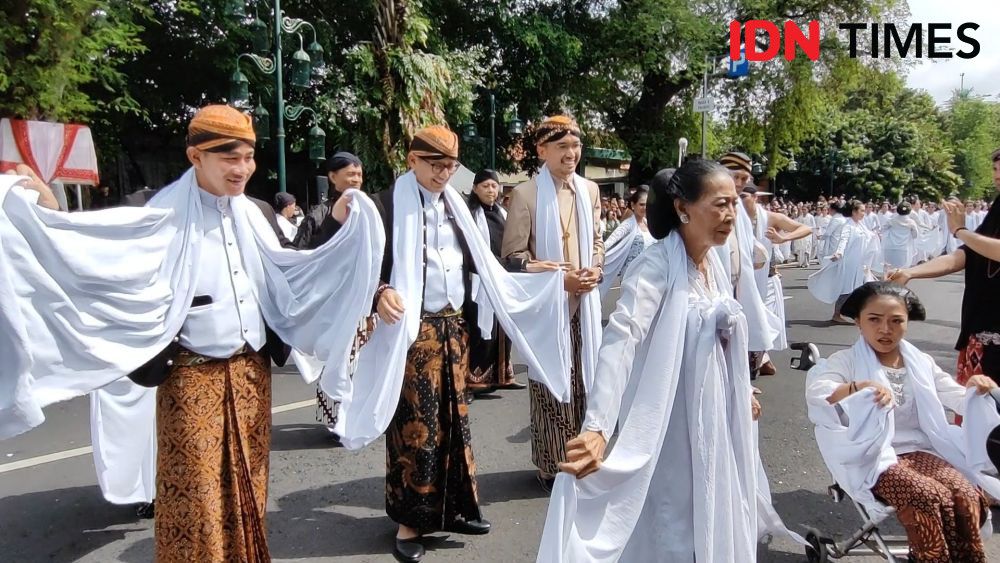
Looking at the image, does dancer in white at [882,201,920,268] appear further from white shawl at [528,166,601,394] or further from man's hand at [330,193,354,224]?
man's hand at [330,193,354,224]

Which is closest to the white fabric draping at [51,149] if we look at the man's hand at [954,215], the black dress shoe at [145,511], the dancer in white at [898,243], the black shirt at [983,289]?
the black dress shoe at [145,511]

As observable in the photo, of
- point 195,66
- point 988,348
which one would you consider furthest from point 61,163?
point 988,348

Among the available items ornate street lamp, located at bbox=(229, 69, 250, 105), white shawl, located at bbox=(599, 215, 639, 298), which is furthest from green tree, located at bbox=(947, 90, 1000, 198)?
white shawl, located at bbox=(599, 215, 639, 298)

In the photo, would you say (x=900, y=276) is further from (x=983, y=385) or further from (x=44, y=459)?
(x=44, y=459)

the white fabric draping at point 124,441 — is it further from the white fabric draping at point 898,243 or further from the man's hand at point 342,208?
the white fabric draping at point 898,243

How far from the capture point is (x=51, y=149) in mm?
12539

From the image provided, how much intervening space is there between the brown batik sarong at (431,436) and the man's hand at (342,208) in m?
0.67

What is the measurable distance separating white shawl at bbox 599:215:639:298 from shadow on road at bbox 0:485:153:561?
383 centimetres

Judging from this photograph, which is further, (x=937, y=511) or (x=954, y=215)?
(x=954, y=215)

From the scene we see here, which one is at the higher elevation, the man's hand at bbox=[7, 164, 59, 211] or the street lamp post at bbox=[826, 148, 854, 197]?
the street lamp post at bbox=[826, 148, 854, 197]

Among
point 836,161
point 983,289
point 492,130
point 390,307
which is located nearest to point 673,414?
point 390,307

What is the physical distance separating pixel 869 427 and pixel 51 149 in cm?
1380

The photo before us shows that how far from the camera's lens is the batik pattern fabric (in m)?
2.87

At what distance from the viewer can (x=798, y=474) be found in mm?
4738
